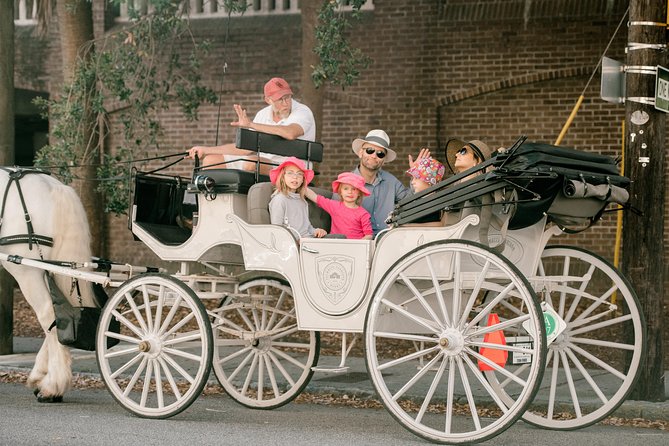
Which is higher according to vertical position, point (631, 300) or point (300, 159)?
point (300, 159)

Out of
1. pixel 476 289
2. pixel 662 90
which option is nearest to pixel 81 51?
pixel 662 90

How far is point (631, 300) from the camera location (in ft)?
23.7

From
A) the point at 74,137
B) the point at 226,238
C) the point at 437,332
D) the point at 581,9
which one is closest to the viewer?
the point at 437,332

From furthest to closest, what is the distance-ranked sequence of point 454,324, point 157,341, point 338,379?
point 338,379, point 157,341, point 454,324

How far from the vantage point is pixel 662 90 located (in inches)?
342

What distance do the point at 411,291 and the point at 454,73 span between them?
28.6 feet

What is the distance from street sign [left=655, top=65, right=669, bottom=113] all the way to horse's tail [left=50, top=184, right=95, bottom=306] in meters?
4.67

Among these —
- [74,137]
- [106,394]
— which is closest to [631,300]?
[106,394]

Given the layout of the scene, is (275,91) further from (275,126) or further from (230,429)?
(230,429)

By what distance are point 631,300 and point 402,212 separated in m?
1.61

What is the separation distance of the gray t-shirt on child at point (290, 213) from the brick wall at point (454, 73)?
7.54 metres

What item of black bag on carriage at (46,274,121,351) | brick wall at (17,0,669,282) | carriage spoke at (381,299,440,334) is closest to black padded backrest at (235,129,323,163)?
black bag on carriage at (46,274,121,351)

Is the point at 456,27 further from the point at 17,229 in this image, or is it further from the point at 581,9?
the point at 17,229

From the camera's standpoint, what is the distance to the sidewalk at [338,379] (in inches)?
328
